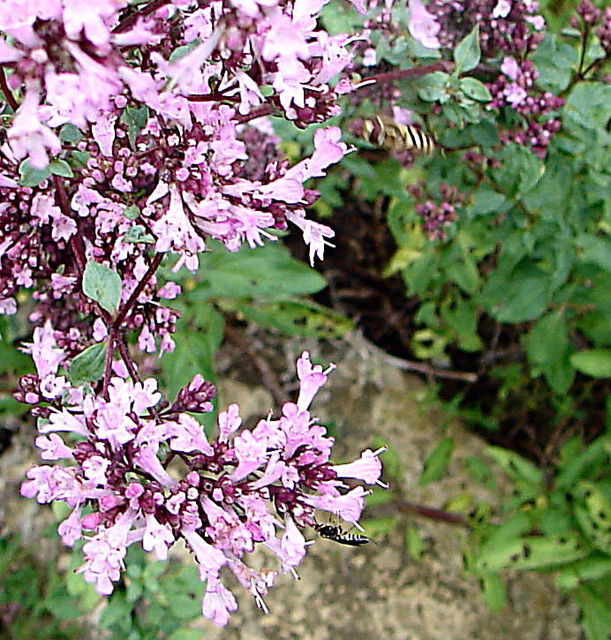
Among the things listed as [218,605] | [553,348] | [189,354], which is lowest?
[553,348]

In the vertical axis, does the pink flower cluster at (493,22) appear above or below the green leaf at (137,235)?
above

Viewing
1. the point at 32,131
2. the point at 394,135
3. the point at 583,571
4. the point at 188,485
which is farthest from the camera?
the point at 583,571

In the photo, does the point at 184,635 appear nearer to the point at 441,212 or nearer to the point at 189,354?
the point at 189,354

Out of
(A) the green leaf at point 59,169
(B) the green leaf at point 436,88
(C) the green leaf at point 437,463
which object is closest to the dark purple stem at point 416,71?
(B) the green leaf at point 436,88

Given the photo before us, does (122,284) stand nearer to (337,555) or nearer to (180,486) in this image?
(180,486)

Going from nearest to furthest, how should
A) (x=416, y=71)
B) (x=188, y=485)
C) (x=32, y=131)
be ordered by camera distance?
(x=32, y=131) < (x=188, y=485) < (x=416, y=71)

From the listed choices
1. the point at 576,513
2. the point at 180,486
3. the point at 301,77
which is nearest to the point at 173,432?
the point at 180,486

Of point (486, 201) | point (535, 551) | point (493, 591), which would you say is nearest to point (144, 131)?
point (486, 201)

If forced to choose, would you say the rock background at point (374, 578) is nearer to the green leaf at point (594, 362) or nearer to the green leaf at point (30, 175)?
the green leaf at point (594, 362)
